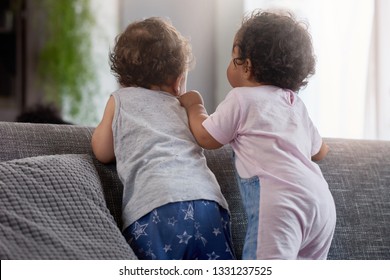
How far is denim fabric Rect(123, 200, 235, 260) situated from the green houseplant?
2763 mm

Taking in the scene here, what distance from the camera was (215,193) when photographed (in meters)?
1.35

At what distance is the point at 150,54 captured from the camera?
1.42 meters

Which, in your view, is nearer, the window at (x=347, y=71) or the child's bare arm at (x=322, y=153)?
the child's bare arm at (x=322, y=153)

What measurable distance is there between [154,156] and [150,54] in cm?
22

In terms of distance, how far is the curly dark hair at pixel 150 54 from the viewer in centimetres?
142

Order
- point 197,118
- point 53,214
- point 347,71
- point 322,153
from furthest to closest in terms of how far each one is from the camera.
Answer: point 347,71, point 322,153, point 197,118, point 53,214

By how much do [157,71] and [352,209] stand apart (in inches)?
20.1

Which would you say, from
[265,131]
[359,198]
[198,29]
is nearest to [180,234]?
[265,131]

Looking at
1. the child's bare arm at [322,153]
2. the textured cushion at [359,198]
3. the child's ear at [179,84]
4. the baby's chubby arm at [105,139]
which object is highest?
the child's ear at [179,84]

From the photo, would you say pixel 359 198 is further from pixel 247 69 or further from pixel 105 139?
pixel 105 139

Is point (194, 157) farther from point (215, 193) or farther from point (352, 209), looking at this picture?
point (352, 209)

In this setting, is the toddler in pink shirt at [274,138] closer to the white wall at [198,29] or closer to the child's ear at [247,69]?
the child's ear at [247,69]

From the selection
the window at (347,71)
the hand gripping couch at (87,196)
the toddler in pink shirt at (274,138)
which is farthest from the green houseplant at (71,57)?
the toddler in pink shirt at (274,138)
